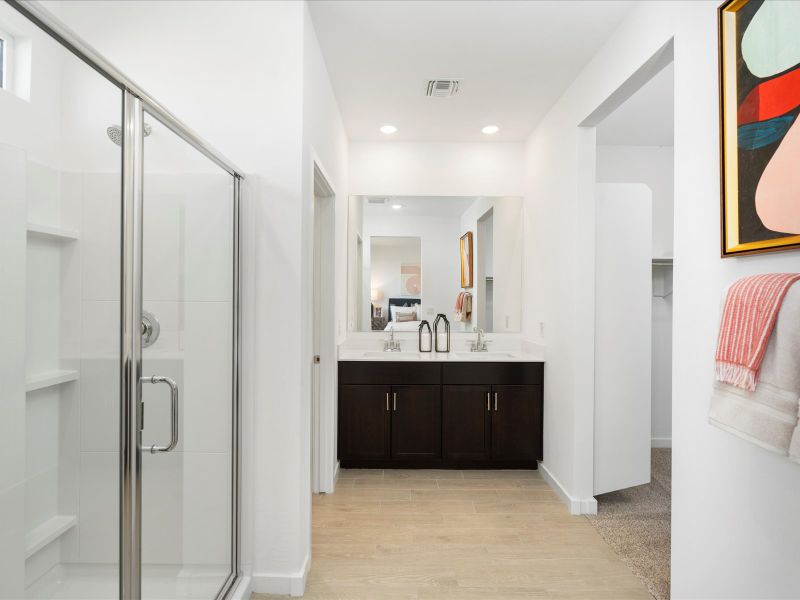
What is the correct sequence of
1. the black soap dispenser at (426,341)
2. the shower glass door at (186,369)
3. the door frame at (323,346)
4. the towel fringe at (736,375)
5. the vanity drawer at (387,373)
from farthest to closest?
the black soap dispenser at (426,341) → the vanity drawer at (387,373) → the door frame at (323,346) → the shower glass door at (186,369) → the towel fringe at (736,375)

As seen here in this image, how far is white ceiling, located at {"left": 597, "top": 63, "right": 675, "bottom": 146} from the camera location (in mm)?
3094

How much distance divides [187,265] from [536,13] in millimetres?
1988

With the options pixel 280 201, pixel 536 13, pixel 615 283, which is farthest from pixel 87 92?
pixel 615 283

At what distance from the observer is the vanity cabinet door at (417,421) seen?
3.60 metres

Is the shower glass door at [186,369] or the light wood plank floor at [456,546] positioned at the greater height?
the shower glass door at [186,369]

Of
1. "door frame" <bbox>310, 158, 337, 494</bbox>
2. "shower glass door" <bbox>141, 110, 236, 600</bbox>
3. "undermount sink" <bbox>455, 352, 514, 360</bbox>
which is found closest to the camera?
"shower glass door" <bbox>141, 110, 236, 600</bbox>

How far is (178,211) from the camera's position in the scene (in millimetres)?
1577

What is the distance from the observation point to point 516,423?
3619 millimetres

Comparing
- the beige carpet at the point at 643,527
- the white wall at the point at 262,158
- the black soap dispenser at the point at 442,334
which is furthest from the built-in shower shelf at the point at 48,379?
the black soap dispenser at the point at 442,334

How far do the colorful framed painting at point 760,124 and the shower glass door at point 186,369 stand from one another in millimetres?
1756

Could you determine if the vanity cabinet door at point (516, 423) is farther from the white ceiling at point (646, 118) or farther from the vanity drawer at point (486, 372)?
the white ceiling at point (646, 118)

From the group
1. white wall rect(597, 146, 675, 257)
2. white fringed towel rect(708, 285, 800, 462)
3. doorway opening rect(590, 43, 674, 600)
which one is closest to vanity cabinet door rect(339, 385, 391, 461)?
doorway opening rect(590, 43, 674, 600)

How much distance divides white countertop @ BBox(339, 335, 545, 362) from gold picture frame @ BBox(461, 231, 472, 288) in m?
0.48

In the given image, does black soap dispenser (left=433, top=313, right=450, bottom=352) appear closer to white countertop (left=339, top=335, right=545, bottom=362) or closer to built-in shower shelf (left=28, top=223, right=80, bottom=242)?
white countertop (left=339, top=335, right=545, bottom=362)
